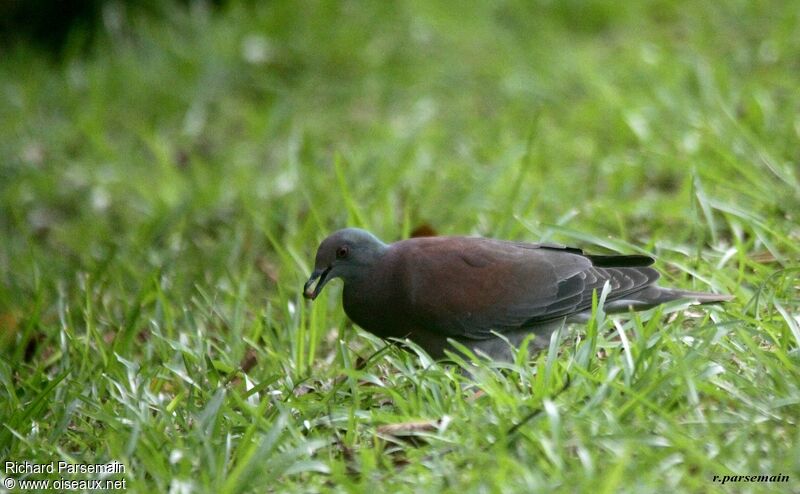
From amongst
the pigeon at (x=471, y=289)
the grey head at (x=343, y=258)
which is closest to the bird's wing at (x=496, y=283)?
the pigeon at (x=471, y=289)

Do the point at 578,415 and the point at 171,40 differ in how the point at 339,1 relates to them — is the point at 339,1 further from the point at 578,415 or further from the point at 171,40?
the point at 578,415

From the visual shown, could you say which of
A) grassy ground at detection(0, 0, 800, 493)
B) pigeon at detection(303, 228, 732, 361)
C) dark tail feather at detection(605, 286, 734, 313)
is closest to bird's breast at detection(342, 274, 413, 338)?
pigeon at detection(303, 228, 732, 361)

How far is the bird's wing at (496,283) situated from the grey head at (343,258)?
0.50 ft

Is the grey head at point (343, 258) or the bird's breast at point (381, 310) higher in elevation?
the grey head at point (343, 258)

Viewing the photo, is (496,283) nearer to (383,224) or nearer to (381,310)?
(381,310)

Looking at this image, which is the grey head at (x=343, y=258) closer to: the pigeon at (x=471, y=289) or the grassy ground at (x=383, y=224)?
the pigeon at (x=471, y=289)

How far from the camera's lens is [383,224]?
15.6ft

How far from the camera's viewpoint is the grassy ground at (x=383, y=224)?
285 cm

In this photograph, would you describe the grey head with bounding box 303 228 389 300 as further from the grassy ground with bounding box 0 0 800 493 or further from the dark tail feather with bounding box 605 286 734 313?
the dark tail feather with bounding box 605 286 734 313

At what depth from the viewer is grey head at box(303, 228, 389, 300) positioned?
365 centimetres

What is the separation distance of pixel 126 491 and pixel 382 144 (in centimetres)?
328

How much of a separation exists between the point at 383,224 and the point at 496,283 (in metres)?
1.22

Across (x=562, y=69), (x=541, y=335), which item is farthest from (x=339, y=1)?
(x=541, y=335)

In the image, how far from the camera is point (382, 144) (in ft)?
19.2
